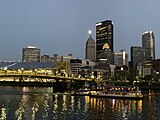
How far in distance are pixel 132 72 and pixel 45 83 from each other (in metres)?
72.1

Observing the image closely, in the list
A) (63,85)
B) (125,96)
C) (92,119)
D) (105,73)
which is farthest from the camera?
(105,73)

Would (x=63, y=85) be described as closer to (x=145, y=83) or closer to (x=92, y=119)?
(x=145, y=83)

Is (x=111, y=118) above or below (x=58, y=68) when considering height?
below

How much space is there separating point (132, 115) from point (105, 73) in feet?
483

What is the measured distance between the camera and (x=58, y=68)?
13450 centimetres

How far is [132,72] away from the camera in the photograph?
191 metres

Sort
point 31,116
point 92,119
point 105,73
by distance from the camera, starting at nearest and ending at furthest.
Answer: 1. point 92,119
2. point 31,116
3. point 105,73

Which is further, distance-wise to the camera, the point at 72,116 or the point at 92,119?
the point at 72,116

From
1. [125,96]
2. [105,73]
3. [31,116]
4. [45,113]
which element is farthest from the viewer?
[105,73]

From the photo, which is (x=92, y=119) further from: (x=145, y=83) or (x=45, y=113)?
(x=145, y=83)

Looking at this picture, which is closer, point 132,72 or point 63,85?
point 63,85

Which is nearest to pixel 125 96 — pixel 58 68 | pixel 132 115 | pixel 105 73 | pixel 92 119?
pixel 132 115

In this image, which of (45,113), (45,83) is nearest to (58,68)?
(45,83)

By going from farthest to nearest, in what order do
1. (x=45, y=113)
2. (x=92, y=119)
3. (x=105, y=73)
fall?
(x=105, y=73)
(x=45, y=113)
(x=92, y=119)
